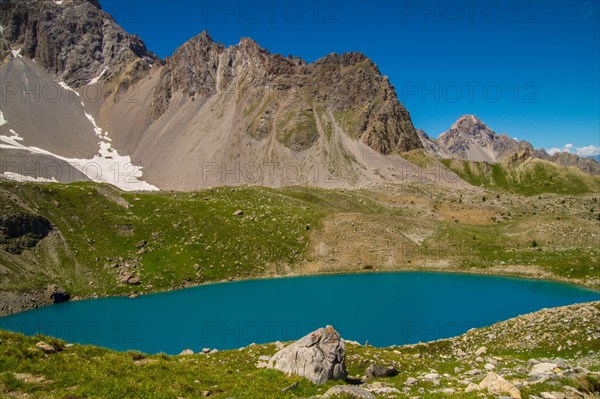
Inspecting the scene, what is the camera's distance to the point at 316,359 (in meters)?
22.2

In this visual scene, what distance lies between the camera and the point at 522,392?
60.0ft

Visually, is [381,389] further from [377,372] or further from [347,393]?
[377,372]

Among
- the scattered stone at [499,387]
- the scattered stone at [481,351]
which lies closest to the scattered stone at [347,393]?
the scattered stone at [499,387]

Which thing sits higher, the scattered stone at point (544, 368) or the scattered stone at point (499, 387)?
the scattered stone at point (499, 387)

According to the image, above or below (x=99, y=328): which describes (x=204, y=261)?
above

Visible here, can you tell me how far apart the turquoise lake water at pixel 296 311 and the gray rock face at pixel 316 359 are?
23.1 meters

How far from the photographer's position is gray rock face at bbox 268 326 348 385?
21.8 m

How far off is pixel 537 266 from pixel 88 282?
85.2 metres

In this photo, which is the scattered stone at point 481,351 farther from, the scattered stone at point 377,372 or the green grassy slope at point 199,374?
the scattered stone at point 377,372

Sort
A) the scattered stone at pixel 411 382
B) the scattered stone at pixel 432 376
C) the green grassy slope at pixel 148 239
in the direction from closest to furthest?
the scattered stone at pixel 411 382 → the scattered stone at pixel 432 376 → the green grassy slope at pixel 148 239

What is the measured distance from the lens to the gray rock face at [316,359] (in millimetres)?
21766

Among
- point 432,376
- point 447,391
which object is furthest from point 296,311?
point 447,391

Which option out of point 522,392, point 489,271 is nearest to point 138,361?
point 522,392

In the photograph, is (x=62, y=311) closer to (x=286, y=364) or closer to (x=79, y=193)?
(x=79, y=193)
